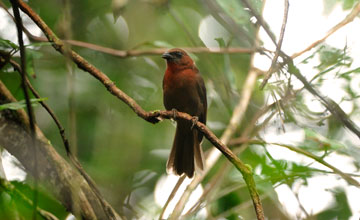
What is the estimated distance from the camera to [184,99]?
4473mm

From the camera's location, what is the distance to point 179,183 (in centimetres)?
344

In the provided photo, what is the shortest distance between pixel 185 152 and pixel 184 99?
1.76 feet

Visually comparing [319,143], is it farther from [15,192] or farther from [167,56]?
[167,56]

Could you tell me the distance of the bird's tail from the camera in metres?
4.19

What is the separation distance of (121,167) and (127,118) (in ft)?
2.62

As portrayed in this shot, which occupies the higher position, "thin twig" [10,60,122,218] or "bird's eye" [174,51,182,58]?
"bird's eye" [174,51,182,58]

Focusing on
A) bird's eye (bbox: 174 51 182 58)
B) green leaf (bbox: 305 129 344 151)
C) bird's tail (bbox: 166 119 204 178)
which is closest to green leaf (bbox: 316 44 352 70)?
green leaf (bbox: 305 129 344 151)

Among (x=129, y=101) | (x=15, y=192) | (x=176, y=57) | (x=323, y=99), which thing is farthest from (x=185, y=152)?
(x=15, y=192)

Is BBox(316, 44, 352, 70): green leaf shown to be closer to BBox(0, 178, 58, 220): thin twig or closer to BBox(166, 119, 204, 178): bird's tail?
BBox(166, 119, 204, 178): bird's tail

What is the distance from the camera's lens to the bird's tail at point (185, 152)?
165 inches

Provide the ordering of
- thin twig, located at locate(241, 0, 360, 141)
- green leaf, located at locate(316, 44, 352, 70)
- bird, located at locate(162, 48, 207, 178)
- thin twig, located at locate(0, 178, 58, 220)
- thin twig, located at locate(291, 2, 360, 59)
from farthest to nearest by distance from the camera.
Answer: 1. bird, located at locate(162, 48, 207, 178)
2. thin twig, located at locate(291, 2, 360, 59)
3. green leaf, located at locate(316, 44, 352, 70)
4. thin twig, located at locate(241, 0, 360, 141)
5. thin twig, located at locate(0, 178, 58, 220)

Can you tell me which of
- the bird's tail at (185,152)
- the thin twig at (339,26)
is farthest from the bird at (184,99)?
the thin twig at (339,26)

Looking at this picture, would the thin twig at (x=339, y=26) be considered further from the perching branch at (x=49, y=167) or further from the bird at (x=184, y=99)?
the perching branch at (x=49, y=167)

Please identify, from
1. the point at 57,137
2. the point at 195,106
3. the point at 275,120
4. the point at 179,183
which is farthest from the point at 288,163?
the point at 57,137
